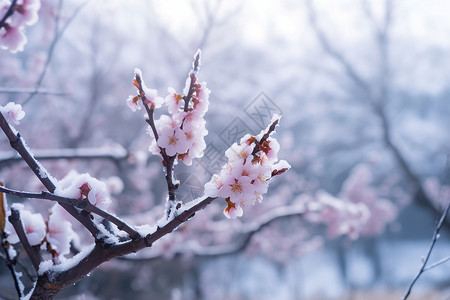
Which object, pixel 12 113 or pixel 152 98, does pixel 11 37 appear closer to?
pixel 12 113

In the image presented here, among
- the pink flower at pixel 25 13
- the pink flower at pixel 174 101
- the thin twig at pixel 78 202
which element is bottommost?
the thin twig at pixel 78 202

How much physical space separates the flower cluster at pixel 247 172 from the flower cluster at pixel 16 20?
1.00 m

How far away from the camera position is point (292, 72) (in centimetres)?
950

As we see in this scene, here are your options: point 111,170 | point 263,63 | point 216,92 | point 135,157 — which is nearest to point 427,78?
point 263,63

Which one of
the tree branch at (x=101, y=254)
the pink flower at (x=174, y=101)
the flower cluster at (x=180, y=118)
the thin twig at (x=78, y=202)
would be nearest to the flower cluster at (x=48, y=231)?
the tree branch at (x=101, y=254)

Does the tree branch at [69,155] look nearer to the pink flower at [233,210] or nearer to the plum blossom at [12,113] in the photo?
the plum blossom at [12,113]

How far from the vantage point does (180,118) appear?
42.4 inches

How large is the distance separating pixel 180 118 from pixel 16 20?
2.67ft

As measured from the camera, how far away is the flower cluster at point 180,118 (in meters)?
1.05

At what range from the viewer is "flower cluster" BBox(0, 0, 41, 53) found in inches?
52.6

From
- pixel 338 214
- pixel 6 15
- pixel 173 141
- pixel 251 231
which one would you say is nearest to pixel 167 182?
pixel 173 141

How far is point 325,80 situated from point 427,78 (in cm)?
272

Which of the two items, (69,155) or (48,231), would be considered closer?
(48,231)

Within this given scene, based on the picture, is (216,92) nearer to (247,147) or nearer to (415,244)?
(247,147)
